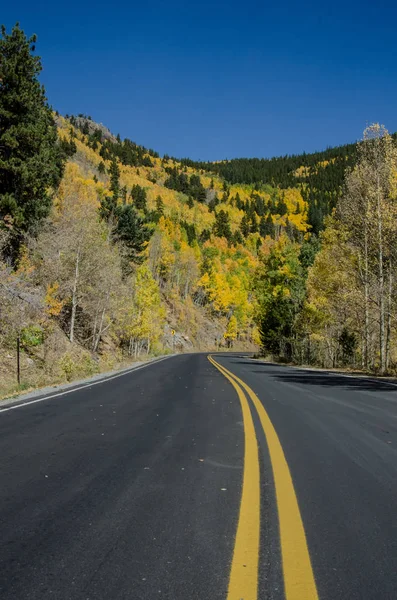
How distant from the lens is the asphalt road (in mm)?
2174

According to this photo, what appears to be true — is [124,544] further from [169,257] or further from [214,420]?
[169,257]

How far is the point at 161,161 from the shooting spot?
182 meters

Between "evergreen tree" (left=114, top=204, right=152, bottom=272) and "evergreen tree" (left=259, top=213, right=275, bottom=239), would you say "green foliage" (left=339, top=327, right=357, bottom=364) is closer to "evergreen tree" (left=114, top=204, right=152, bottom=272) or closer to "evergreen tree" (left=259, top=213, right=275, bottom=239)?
"evergreen tree" (left=114, top=204, right=152, bottom=272)

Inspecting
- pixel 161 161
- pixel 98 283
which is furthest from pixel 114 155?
pixel 98 283

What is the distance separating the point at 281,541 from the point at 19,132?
25432 mm

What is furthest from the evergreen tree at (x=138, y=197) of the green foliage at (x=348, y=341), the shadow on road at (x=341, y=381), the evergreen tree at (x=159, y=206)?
the shadow on road at (x=341, y=381)

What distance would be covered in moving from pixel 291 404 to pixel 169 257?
7152cm

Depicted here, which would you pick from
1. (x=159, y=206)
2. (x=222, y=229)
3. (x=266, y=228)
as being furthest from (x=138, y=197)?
(x=266, y=228)

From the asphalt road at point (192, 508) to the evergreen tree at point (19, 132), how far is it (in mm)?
20044

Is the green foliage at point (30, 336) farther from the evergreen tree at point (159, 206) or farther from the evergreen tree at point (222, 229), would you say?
the evergreen tree at point (222, 229)

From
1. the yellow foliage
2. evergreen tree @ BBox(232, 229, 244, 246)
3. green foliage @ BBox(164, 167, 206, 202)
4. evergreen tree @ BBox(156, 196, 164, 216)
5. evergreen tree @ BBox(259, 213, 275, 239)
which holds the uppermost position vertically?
green foliage @ BBox(164, 167, 206, 202)

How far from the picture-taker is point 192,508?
313cm

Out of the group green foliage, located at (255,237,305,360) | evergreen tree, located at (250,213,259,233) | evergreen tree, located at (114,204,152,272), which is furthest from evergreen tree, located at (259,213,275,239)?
evergreen tree, located at (114,204,152,272)

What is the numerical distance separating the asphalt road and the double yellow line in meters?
0.01
